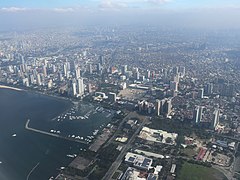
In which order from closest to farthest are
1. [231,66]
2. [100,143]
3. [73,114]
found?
1. [100,143]
2. [73,114]
3. [231,66]

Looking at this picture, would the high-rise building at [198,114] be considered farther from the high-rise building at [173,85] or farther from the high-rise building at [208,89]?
the high-rise building at [173,85]

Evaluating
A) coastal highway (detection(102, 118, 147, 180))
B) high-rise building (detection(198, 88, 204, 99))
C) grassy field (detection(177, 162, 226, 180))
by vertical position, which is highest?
high-rise building (detection(198, 88, 204, 99))

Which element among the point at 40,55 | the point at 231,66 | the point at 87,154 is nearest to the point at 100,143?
the point at 87,154

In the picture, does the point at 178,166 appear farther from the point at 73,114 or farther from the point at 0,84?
the point at 0,84

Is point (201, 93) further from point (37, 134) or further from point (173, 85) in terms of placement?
point (37, 134)

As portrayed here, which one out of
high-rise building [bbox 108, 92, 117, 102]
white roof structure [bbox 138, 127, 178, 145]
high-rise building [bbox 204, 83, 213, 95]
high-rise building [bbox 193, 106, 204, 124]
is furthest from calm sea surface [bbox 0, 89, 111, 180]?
high-rise building [bbox 204, 83, 213, 95]

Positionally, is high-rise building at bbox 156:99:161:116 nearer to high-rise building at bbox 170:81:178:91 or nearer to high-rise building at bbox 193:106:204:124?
high-rise building at bbox 193:106:204:124
